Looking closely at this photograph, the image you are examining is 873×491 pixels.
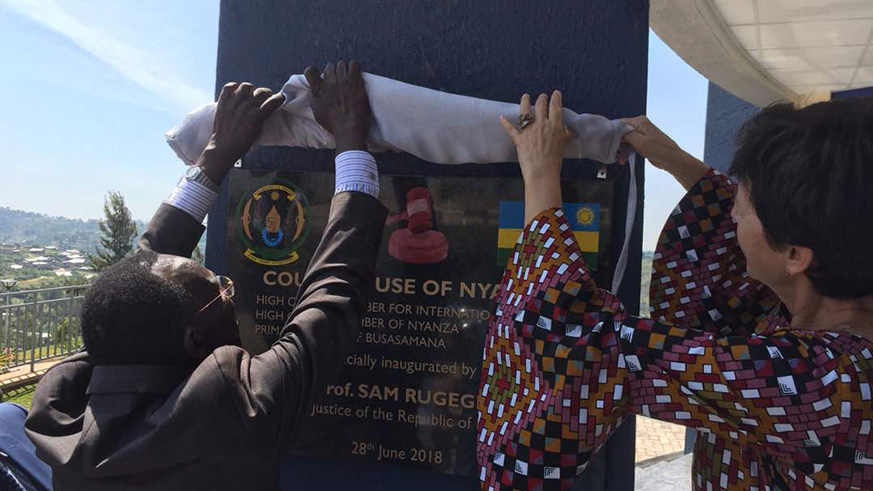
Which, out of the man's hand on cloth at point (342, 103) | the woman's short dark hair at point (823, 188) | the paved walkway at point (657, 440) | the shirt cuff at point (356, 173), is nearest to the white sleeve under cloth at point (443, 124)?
the man's hand on cloth at point (342, 103)

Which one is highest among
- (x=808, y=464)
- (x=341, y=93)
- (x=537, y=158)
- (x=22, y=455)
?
(x=341, y=93)

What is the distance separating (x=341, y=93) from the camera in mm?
1653

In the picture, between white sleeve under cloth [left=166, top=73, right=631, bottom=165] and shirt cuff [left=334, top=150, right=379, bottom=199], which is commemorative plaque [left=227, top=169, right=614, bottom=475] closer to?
white sleeve under cloth [left=166, top=73, right=631, bottom=165]

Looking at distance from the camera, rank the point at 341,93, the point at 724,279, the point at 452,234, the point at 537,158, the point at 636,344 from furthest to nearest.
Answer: the point at 452,234, the point at 341,93, the point at 724,279, the point at 537,158, the point at 636,344

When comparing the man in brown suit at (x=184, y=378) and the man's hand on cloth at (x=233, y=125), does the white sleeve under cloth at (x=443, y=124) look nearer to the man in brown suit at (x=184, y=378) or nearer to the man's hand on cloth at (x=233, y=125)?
the man's hand on cloth at (x=233, y=125)

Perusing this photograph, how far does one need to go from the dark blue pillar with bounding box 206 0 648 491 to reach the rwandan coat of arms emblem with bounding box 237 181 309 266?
19 cm

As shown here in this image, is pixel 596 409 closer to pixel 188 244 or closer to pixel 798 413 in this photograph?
pixel 798 413

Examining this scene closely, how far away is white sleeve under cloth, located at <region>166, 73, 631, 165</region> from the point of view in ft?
5.20

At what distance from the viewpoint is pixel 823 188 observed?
103 centimetres

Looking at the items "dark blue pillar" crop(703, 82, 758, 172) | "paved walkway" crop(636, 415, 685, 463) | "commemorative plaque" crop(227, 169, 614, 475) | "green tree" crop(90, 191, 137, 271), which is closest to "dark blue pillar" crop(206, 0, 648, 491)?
"commemorative plaque" crop(227, 169, 614, 475)

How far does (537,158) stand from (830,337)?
0.69 metres

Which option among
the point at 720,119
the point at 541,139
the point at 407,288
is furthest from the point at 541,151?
the point at 720,119

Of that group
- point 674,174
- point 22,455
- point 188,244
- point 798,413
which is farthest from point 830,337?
point 22,455

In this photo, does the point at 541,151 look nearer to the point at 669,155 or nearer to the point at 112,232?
the point at 669,155
